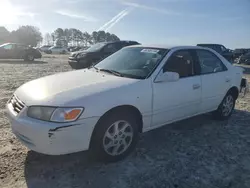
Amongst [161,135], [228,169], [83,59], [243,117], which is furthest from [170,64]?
[83,59]

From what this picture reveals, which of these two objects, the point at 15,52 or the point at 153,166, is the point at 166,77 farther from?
the point at 15,52

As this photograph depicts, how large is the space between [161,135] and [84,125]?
6.08ft

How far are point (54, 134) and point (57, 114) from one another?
0.74 ft

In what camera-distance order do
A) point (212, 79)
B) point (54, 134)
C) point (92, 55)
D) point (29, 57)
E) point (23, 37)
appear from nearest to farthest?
point (54, 134) → point (212, 79) → point (92, 55) → point (29, 57) → point (23, 37)

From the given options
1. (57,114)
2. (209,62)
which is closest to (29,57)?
(209,62)

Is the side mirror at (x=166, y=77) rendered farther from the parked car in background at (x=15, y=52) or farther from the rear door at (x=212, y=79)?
the parked car in background at (x=15, y=52)

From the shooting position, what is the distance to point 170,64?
411 centimetres

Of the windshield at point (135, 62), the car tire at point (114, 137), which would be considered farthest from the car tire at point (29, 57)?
the car tire at point (114, 137)

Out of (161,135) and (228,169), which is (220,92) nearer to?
(161,135)

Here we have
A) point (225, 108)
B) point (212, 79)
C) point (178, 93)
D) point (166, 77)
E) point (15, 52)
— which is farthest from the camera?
point (15, 52)

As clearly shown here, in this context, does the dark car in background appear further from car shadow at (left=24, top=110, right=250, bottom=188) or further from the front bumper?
the front bumper

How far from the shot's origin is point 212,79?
15.7ft

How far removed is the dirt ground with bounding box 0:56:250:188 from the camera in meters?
3.01

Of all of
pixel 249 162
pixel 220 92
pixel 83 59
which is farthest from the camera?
pixel 83 59
